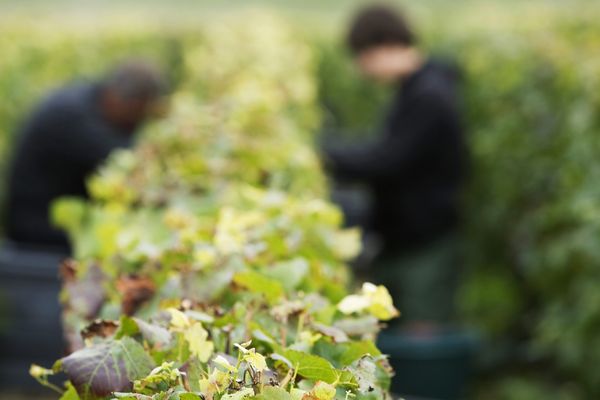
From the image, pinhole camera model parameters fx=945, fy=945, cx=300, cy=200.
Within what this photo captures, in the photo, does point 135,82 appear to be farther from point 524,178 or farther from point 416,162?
point 524,178

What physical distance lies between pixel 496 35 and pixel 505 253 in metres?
1.28

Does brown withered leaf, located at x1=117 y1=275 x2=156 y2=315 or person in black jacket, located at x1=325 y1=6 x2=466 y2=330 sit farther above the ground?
person in black jacket, located at x1=325 y1=6 x2=466 y2=330

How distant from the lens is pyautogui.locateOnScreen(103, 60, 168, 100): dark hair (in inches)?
180

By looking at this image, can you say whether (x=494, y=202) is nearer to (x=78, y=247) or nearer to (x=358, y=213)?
(x=358, y=213)

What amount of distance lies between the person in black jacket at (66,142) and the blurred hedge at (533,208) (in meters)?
1.81

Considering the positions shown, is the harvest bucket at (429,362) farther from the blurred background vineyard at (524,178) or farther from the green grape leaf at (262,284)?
the green grape leaf at (262,284)

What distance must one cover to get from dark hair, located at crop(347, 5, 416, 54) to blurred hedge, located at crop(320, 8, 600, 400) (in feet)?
2.12

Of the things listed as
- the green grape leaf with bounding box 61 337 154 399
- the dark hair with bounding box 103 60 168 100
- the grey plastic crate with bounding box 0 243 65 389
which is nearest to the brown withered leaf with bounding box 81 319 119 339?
the green grape leaf with bounding box 61 337 154 399

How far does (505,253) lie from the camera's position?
17.1ft

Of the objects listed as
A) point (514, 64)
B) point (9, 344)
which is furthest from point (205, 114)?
point (514, 64)

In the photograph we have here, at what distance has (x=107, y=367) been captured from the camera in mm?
1469

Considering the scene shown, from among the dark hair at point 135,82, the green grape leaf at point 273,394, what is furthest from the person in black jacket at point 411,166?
the green grape leaf at point 273,394

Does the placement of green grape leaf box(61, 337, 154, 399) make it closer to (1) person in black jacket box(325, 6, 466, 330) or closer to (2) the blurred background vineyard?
(2) the blurred background vineyard

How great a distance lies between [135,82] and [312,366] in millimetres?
3339
